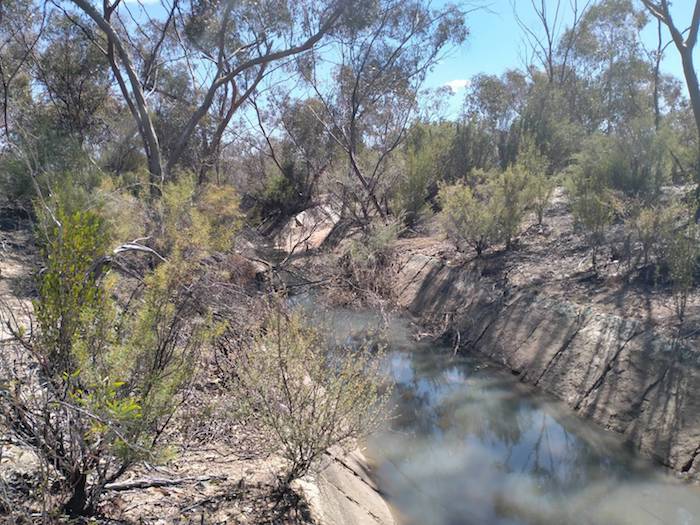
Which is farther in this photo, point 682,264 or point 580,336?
point 580,336

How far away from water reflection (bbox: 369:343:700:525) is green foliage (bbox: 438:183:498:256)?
4.44 meters

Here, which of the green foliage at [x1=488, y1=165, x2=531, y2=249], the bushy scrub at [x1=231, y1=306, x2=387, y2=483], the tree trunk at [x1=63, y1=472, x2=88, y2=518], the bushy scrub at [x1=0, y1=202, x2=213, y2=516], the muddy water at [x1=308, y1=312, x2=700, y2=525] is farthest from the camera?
the green foliage at [x1=488, y1=165, x2=531, y2=249]

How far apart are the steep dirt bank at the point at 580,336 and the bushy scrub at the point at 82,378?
17.4ft

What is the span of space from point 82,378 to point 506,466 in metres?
4.69

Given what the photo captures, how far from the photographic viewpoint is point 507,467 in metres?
6.28

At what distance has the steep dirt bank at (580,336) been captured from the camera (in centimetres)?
639

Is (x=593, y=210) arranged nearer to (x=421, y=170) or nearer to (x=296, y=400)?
(x=421, y=170)

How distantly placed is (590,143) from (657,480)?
11.1 metres

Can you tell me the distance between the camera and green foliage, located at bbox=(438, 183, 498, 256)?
12.1 meters

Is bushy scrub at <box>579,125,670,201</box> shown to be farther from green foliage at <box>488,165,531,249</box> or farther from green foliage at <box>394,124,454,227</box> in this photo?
green foliage at <box>394,124,454,227</box>

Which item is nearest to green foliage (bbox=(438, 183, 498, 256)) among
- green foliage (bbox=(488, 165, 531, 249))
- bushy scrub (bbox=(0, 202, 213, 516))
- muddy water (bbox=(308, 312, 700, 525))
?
green foliage (bbox=(488, 165, 531, 249))

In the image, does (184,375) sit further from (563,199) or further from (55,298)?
(563,199)

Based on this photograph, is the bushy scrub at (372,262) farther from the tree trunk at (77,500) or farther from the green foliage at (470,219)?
the tree trunk at (77,500)

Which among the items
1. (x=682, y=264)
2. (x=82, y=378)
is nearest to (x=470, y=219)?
(x=682, y=264)
